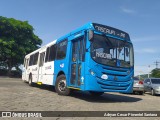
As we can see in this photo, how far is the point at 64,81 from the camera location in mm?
12734

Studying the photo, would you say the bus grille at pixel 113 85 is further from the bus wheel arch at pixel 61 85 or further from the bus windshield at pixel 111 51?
the bus wheel arch at pixel 61 85

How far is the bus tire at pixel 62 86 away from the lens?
12.6 meters

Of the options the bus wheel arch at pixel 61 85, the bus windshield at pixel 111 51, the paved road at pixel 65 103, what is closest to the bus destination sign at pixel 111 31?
the bus windshield at pixel 111 51

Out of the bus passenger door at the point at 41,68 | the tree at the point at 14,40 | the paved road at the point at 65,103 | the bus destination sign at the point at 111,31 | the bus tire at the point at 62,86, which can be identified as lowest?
the paved road at the point at 65,103

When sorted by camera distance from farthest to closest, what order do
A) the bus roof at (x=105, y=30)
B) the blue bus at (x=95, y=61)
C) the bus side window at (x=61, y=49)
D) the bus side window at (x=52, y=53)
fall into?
the bus side window at (x=52, y=53)
the bus side window at (x=61, y=49)
the bus roof at (x=105, y=30)
the blue bus at (x=95, y=61)

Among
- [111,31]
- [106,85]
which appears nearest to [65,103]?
[106,85]

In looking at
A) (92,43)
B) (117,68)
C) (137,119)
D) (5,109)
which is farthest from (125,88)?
(5,109)

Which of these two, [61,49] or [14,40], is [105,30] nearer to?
[61,49]

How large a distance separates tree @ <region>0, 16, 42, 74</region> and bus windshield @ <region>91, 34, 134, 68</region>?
30682 mm

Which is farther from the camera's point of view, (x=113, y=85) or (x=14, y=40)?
(x=14, y=40)

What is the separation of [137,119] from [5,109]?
3964 mm

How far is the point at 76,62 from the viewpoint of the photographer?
11742 mm

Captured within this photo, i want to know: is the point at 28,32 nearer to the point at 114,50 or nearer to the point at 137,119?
the point at 114,50

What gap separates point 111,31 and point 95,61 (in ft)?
6.18
